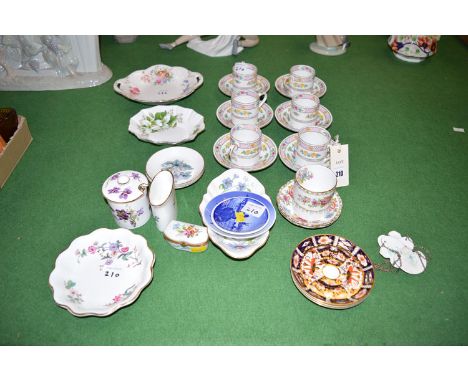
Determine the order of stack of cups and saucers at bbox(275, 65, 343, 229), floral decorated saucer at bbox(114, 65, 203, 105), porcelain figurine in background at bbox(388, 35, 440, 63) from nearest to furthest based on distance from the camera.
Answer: stack of cups and saucers at bbox(275, 65, 343, 229), floral decorated saucer at bbox(114, 65, 203, 105), porcelain figurine in background at bbox(388, 35, 440, 63)

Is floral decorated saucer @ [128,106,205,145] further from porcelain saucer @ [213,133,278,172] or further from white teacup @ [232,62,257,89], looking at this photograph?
white teacup @ [232,62,257,89]

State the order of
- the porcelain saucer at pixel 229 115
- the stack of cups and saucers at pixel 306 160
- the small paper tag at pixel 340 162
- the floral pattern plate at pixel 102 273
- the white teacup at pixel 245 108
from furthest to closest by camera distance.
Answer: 1. the porcelain saucer at pixel 229 115
2. the white teacup at pixel 245 108
3. the small paper tag at pixel 340 162
4. the stack of cups and saucers at pixel 306 160
5. the floral pattern plate at pixel 102 273

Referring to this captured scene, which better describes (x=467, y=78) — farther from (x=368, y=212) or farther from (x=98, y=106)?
(x=98, y=106)

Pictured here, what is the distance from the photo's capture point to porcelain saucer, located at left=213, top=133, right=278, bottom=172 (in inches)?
60.4

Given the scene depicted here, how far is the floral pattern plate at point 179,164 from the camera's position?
1.50m

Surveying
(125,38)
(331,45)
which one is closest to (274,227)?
(331,45)

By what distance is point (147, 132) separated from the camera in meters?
1.70

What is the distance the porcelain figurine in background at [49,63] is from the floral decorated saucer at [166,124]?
25.4 inches

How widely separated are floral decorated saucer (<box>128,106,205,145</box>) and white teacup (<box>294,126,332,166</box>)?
484 mm

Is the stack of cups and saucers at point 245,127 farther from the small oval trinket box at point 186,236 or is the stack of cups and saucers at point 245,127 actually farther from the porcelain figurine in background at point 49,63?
the porcelain figurine in background at point 49,63

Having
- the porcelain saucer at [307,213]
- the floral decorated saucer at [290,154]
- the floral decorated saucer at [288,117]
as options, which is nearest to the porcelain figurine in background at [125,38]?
the floral decorated saucer at [288,117]

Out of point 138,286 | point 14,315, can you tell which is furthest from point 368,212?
point 14,315

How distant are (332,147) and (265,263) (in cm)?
55

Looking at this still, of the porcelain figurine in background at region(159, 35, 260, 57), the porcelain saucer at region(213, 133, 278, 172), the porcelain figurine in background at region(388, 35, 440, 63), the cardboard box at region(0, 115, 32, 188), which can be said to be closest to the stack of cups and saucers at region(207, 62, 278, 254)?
the porcelain saucer at region(213, 133, 278, 172)
